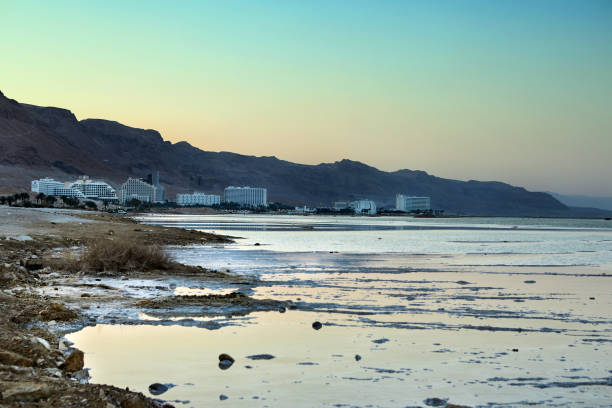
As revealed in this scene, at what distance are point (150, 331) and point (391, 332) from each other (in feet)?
15.0

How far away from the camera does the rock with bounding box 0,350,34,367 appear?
8.03m

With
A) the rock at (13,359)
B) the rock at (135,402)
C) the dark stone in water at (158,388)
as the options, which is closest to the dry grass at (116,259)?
the rock at (13,359)

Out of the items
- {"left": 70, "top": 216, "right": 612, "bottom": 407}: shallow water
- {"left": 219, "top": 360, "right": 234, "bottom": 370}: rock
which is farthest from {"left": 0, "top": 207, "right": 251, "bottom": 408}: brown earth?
{"left": 219, "top": 360, "right": 234, "bottom": 370}: rock

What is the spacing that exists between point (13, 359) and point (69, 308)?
555 cm

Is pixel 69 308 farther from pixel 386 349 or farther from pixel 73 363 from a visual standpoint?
pixel 386 349

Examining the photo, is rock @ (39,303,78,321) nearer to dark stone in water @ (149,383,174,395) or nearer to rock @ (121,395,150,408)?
dark stone in water @ (149,383,174,395)

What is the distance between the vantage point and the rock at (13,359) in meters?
8.03

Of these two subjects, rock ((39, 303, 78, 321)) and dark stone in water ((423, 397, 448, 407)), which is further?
rock ((39, 303, 78, 321))

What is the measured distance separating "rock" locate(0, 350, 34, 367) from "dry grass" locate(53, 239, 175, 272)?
12.7 metres

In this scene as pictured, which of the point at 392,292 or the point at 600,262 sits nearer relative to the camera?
the point at 392,292

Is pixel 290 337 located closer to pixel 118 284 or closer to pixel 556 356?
pixel 556 356

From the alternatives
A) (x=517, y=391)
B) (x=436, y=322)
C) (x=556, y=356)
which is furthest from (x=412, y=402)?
(x=436, y=322)

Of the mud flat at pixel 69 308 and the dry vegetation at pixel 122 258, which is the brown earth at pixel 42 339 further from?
the dry vegetation at pixel 122 258

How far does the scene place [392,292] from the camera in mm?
17875
